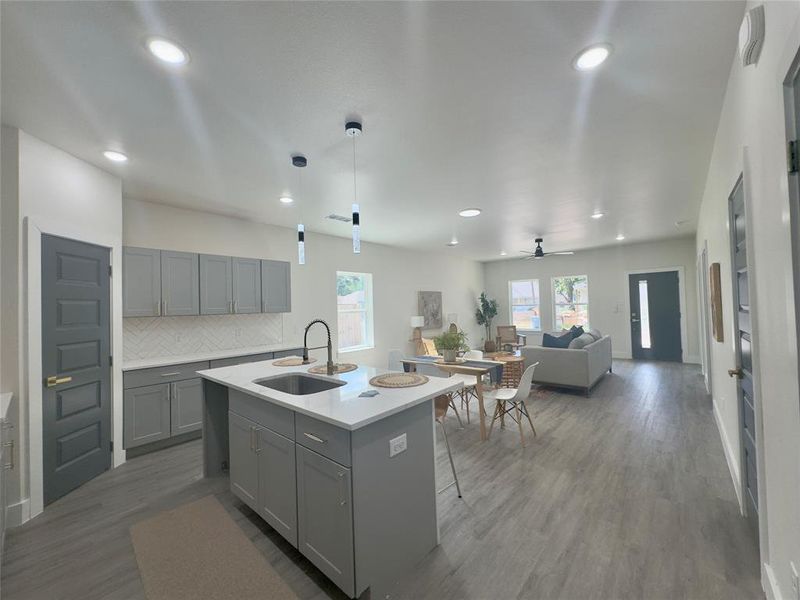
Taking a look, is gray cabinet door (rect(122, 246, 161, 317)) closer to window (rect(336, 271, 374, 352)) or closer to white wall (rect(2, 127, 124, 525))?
white wall (rect(2, 127, 124, 525))

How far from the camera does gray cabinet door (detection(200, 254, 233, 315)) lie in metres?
3.98

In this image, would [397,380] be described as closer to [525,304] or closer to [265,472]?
[265,472]

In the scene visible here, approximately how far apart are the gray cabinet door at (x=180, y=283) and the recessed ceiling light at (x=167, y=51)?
252 centimetres

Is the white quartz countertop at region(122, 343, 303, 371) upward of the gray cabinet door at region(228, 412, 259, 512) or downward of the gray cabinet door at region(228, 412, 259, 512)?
upward

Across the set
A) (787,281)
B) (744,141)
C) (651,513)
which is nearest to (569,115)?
(744,141)

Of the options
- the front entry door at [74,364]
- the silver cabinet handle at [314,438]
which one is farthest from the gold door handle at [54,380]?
the silver cabinet handle at [314,438]

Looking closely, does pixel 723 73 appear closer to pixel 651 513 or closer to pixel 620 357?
pixel 651 513

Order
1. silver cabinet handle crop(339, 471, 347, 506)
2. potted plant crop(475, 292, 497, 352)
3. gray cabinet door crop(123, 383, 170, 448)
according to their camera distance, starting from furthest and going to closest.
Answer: potted plant crop(475, 292, 497, 352) < gray cabinet door crop(123, 383, 170, 448) < silver cabinet handle crop(339, 471, 347, 506)

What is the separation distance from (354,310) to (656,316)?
21.8 ft

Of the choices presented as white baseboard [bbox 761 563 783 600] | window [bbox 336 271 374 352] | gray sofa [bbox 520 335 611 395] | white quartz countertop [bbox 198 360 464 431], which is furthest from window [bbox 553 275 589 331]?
white quartz countertop [bbox 198 360 464 431]

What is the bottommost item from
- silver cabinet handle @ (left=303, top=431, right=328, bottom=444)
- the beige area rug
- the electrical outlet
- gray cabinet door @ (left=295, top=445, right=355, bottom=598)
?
the beige area rug

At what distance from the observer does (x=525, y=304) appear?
9.48 m

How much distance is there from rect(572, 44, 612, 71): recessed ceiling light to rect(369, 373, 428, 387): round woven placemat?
76.8 inches

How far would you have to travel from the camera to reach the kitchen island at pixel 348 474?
5.16 feet
